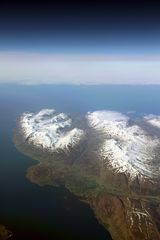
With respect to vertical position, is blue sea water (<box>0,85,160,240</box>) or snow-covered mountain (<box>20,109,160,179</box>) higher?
blue sea water (<box>0,85,160,240</box>)

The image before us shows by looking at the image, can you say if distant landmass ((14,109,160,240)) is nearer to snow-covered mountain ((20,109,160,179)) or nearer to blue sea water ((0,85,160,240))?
snow-covered mountain ((20,109,160,179))

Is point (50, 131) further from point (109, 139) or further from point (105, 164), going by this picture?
point (105, 164)

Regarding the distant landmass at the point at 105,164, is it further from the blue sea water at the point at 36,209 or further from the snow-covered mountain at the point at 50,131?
the blue sea water at the point at 36,209

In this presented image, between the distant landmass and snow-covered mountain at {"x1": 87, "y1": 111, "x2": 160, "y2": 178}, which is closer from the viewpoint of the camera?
the distant landmass

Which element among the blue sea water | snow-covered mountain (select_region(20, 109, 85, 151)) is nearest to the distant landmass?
snow-covered mountain (select_region(20, 109, 85, 151))

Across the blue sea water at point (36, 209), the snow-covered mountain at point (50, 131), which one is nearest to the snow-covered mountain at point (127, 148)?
the snow-covered mountain at point (50, 131)

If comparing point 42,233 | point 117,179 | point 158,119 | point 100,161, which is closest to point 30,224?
point 42,233

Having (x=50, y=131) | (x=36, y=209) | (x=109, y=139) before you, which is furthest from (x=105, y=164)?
(x=50, y=131)

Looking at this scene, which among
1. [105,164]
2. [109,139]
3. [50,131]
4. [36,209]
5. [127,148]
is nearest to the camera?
[36,209]
